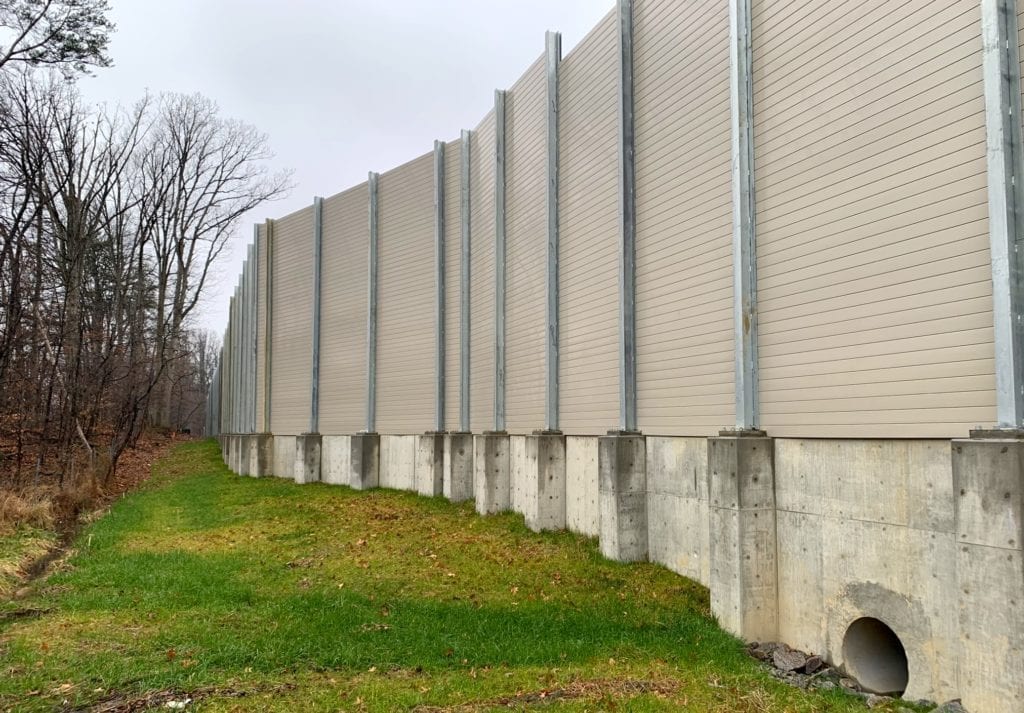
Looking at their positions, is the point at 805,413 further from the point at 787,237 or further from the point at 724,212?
the point at 724,212

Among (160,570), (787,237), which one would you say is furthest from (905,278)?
(160,570)

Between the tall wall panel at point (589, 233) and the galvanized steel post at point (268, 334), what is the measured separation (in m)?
14.9

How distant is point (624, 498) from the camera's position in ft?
34.6

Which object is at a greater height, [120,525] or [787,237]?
[787,237]

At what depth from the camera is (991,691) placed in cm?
563

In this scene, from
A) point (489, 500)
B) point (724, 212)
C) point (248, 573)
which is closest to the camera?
point (724, 212)

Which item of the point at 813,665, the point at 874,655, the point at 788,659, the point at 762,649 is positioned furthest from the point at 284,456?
the point at 874,655

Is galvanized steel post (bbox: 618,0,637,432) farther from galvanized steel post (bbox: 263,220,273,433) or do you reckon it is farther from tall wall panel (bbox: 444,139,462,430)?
galvanized steel post (bbox: 263,220,273,433)

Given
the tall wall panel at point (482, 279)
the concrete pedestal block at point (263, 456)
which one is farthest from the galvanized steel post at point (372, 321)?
the concrete pedestal block at point (263, 456)

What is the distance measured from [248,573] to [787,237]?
8.32m

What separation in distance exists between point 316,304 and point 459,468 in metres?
9.08

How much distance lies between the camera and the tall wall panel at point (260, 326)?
84.7 feet

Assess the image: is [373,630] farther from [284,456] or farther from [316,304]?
[284,456]

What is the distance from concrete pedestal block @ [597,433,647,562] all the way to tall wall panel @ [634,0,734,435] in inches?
18.9
